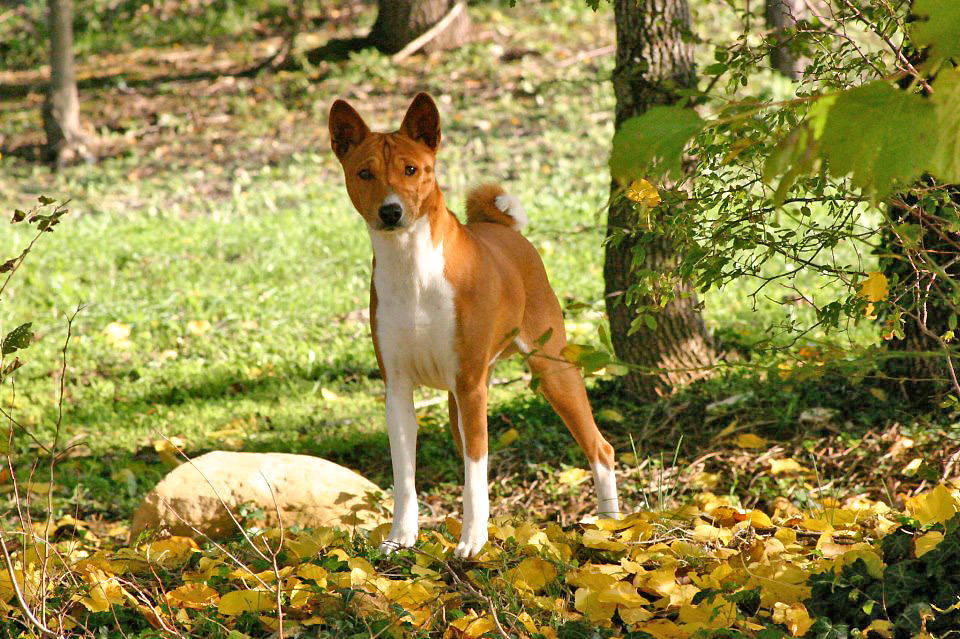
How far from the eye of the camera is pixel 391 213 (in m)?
3.42

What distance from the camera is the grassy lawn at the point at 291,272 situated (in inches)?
207

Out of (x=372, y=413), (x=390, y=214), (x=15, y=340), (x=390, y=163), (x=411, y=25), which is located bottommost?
(x=372, y=413)

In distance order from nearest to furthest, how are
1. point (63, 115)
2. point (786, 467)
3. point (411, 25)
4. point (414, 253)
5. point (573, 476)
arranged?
point (414, 253) → point (786, 467) → point (573, 476) → point (63, 115) → point (411, 25)

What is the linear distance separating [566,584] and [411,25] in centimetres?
1119

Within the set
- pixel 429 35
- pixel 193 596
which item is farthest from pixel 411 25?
pixel 193 596

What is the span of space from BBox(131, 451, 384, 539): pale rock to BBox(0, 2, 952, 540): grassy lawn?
0.67m

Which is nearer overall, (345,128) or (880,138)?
(880,138)

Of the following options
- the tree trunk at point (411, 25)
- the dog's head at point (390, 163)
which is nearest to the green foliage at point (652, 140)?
the dog's head at point (390, 163)

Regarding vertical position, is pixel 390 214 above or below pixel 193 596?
above

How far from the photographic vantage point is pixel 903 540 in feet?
9.77

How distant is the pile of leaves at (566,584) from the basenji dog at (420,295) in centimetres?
26

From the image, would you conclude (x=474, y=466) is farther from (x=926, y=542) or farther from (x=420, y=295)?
(x=926, y=542)

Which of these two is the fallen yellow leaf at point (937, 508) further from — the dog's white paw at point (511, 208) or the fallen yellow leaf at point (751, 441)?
the dog's white paw at point (511, 208)

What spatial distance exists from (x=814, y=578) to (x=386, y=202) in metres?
1.75
